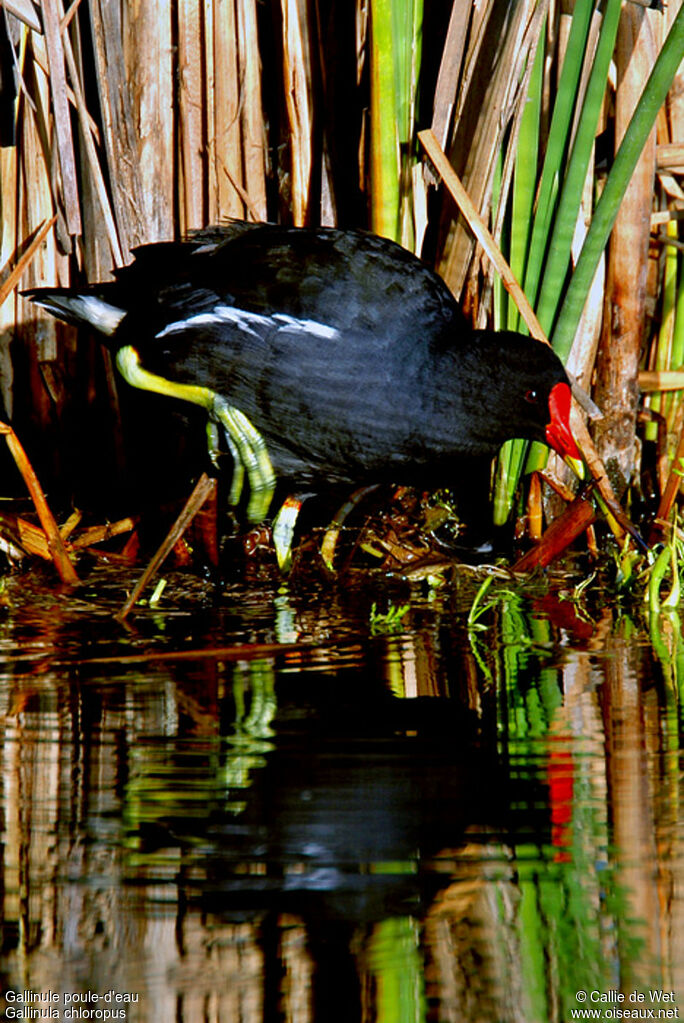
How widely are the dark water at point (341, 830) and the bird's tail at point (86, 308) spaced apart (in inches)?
42.6

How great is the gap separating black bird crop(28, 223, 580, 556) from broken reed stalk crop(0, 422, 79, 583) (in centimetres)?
38

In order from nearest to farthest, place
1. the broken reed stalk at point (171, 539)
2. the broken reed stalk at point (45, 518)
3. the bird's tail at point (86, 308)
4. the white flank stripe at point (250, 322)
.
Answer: the broken reed stalk at point (171, 539)
the white flank stripe at point (250, 322)
the broken reed stalk at point (45, 518)
the bird's tail at point (86, 308)

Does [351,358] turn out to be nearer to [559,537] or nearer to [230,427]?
[230,427]

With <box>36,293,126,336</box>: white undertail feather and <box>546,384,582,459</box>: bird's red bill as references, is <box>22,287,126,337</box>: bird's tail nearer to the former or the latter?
<box>36,293,126,336</box>: white undertail feather

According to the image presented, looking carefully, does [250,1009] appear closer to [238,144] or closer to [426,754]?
[426,754]

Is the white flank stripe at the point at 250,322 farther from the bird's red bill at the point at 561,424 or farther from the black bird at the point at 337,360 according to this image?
the bird's red bill at the point at 561,424

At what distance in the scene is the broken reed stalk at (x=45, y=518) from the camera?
308cm

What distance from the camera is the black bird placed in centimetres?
293

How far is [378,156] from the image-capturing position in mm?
3156

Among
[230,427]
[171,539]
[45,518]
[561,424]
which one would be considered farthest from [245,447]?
[561,424]

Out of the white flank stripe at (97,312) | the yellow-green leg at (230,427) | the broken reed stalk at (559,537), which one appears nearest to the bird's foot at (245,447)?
the yellow-green leg at (230,427)

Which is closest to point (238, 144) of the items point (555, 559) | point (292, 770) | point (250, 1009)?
point (555, 559)

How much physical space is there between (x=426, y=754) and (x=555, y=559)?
1444 millimetres

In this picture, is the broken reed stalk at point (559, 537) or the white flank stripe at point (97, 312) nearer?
the broken reed stalk at point (559, 537)
